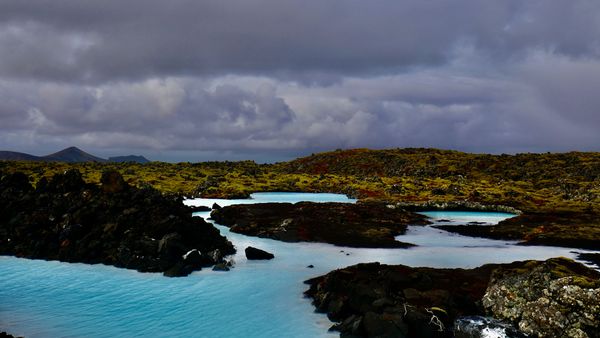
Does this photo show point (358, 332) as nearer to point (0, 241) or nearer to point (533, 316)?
point (533, 316)

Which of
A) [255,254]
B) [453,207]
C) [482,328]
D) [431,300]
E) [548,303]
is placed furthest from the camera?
[453,207]

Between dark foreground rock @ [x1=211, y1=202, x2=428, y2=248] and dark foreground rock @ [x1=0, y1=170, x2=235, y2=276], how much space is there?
12.5 metres

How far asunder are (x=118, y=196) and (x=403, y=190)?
270ft

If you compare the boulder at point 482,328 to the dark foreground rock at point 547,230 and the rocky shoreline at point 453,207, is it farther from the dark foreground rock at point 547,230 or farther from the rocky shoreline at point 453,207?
the rocky shoreline at point 453,207

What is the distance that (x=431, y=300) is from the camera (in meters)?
32.0

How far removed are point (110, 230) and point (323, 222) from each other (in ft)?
101

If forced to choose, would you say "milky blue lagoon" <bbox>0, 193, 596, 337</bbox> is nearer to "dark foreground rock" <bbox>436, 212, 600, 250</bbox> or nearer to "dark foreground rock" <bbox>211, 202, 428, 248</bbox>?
"dark foreground rock" <bbox>211, 202, 428, 248</bbox>

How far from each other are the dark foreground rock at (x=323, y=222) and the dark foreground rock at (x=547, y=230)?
34.7ft

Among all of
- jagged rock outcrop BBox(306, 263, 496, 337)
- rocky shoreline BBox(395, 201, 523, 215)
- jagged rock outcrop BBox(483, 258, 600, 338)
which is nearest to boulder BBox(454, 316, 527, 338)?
jagged rock outcrop BBox(483, 258, 600, 338)

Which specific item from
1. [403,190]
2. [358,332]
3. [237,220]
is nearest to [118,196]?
[237,220]

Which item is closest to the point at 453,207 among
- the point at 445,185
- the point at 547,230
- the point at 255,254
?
the point at 547,230

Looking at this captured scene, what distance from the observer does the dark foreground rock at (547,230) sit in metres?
61.5

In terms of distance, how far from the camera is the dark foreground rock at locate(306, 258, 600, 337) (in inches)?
1031

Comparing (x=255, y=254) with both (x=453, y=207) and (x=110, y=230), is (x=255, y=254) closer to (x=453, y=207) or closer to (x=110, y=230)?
(x=110, y=230)
